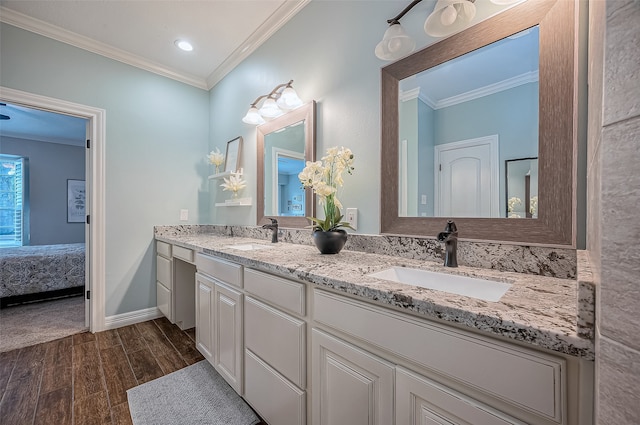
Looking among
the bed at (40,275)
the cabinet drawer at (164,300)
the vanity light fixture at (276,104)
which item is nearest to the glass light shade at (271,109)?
the vanity light fixture at (276,104)

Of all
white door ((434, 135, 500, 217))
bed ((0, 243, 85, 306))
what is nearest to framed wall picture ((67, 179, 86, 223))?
bed ((0, 243, 85, 306))

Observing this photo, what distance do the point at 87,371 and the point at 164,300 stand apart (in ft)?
2.56

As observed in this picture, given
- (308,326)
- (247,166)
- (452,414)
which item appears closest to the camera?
(452,414)

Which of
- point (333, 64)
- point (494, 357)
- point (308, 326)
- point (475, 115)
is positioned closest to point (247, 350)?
point (308, 326)

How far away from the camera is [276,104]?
2025 millimetres

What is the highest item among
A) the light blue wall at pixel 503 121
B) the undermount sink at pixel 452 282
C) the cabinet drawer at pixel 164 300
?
the light blue wall at pixel 503 121

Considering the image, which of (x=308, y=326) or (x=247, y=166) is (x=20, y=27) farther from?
(x=308, y=326)

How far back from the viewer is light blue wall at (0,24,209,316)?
2.21 metres

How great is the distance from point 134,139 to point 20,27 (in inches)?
41.2

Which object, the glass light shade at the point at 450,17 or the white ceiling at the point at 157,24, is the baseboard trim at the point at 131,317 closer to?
the white ceiling at the point at 157,24

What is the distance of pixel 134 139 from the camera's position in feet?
8.63

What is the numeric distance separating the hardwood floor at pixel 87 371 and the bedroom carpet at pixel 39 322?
0.57 feet

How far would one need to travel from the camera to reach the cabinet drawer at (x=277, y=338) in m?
1.04

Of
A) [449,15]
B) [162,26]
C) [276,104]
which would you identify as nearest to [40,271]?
[162,26]
